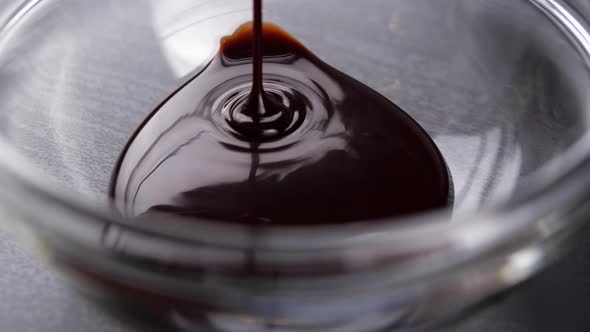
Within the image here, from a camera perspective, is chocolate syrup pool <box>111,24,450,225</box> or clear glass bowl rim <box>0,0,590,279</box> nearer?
clear glass bowl rim <box>0,0,590,279</box>

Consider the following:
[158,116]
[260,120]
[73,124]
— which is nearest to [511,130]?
[260,120]

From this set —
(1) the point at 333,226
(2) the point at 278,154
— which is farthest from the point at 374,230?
(2) the point at 278,154

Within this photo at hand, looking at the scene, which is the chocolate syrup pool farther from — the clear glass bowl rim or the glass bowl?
the clear glass bowl rim

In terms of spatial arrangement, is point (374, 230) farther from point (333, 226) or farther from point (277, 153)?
point (277, 153)

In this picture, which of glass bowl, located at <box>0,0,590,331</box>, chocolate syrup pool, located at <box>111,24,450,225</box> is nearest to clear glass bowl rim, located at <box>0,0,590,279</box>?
glass bowl, located at <box>0,0,590,331</box>

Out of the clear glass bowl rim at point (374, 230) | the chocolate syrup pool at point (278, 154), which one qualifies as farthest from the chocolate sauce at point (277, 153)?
the clear glass bowl rim at point (374, 230)

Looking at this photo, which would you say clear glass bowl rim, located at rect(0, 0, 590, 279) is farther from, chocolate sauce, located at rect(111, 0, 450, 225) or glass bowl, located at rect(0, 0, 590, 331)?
chocolate sauce, located at rect(111, 0, 450, 225)

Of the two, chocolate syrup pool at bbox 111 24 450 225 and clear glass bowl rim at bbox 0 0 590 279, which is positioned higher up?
clear glass bowl rim at bbox 0 0 590 279
